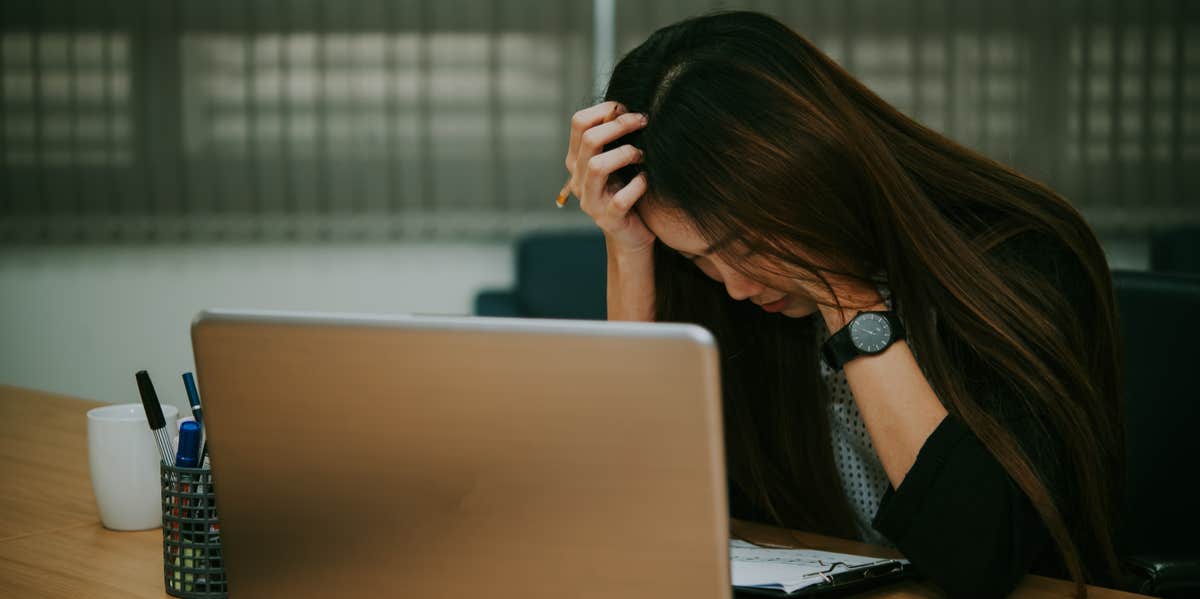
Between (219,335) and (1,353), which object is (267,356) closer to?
(219,335)

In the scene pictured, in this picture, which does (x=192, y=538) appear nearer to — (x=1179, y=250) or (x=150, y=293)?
(x=150, y=293)

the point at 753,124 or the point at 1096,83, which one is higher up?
the point at 1096,83

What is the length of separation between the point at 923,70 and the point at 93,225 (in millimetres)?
2509

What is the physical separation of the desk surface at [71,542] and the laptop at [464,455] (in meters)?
0.30

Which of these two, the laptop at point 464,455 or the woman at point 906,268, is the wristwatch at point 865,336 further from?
the laptop at point 464,455

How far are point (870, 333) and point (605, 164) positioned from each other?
308mm

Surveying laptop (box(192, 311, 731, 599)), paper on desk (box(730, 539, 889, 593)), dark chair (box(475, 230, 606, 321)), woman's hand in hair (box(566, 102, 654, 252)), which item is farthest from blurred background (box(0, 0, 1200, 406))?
laptop (box(192, 311, 731, 599))

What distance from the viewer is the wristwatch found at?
970mm

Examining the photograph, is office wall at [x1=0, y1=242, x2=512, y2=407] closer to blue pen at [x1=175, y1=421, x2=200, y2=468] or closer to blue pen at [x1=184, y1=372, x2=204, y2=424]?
blue pen at [x1=184, y1=372, x2=204, y2=424]

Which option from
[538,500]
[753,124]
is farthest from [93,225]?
[538,500]

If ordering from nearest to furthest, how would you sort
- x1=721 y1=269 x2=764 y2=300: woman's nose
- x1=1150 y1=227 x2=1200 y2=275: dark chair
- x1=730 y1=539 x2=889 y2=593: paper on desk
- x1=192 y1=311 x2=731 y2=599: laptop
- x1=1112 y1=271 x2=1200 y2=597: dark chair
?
x1=192 y1=311 x2=731 y2=599: laptop
x1=730 y1=539 x2=889 y2=593: paper on desk
x1=721 y1=269 x2=764 y2=300: woman's nose
x1=1112 y1=271 x2=1200 y2=597: dark chair
x1=1150 y1=227 x2=1200 y2=275: dark chair

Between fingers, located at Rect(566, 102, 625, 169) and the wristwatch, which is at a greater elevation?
fingers, located at Rect(566, 102, 625, 169)

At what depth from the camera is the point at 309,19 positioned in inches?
124

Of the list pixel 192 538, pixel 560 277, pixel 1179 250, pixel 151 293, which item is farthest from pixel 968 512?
pixel 151 293
